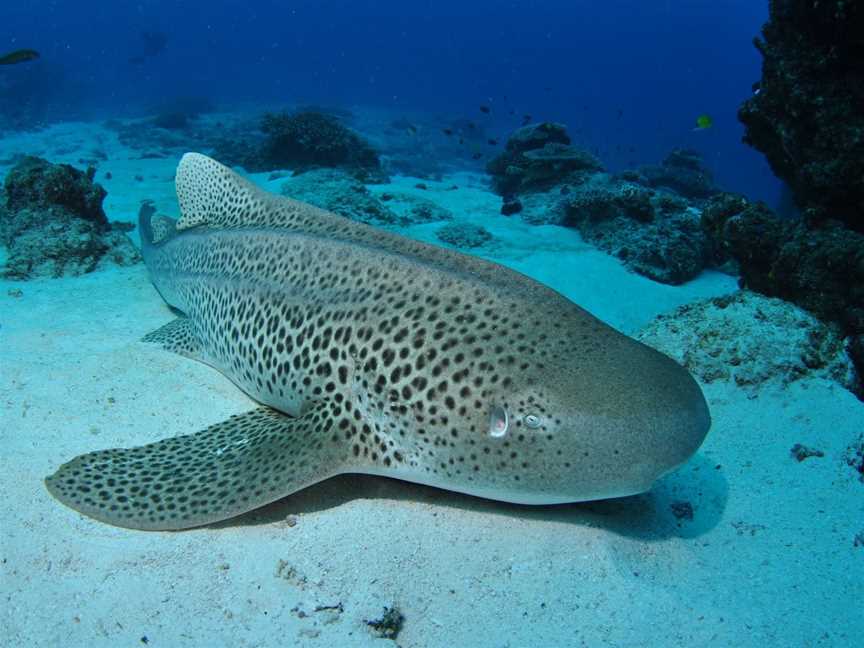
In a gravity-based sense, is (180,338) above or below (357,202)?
below

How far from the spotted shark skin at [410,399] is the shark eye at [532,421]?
2cm

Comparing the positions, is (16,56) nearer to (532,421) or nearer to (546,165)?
(532,421)

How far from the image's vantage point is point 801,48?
7484 mm

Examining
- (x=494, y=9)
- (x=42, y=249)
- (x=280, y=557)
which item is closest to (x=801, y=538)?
(x=280, y=557)

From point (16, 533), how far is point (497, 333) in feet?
10.2

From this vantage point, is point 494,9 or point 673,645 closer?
point 673,645

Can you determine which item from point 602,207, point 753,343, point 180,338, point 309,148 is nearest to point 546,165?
point 602,207

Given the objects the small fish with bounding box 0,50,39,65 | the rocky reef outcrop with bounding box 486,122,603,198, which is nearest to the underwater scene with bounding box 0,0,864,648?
the small fish with bounding box 0,50,39,65

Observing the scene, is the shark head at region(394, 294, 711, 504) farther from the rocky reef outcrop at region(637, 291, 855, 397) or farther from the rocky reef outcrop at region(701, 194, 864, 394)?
the rocky reef outcrop at region(701, 194, 864, 394)

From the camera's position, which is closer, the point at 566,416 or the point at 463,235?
the point at 566,416

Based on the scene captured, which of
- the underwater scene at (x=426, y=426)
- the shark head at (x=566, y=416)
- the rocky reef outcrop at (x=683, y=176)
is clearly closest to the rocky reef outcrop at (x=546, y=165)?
the rocky reef outcrop at (x=683, y=176)

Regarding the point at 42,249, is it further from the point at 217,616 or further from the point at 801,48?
the point at 801,48

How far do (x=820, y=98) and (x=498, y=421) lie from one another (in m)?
7.62

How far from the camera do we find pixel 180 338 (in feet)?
18.2
